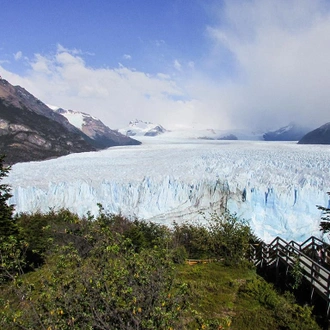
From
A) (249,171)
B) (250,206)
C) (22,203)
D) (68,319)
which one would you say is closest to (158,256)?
(68,319)

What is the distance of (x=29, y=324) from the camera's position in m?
3.38

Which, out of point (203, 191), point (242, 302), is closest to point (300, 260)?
point (242, 302)

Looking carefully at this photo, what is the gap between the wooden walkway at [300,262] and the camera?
7.61 m

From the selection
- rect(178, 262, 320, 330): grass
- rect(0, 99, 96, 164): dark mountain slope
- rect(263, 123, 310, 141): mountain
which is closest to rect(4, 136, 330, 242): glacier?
rect(178, 262, 320, 330): grass

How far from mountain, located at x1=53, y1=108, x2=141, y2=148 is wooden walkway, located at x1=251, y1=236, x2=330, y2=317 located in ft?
330

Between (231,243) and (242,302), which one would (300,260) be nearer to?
(242,302)

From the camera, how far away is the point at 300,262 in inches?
358

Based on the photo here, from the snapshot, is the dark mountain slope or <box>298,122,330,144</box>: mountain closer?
<box>298,122,330,144</box>: mountain

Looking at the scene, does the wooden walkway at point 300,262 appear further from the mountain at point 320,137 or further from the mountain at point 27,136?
the mountain at point 27,136

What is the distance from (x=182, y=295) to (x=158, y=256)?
2.44 ft

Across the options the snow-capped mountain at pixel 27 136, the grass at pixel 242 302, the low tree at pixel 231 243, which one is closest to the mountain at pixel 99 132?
the snow-capped mountain at pixel 27 136

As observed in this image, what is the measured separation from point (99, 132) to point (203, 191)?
11953 centimetres

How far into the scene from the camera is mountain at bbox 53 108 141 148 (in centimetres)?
12350

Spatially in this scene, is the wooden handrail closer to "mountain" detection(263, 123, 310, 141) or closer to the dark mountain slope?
the dark mountain slope
